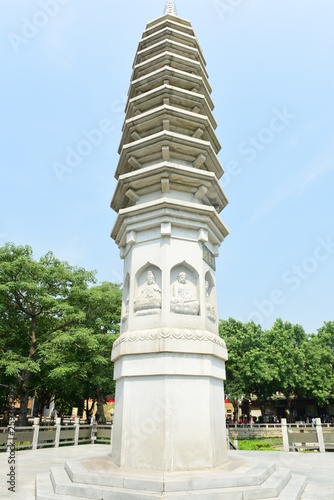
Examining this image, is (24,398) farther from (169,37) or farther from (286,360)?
(286,360)

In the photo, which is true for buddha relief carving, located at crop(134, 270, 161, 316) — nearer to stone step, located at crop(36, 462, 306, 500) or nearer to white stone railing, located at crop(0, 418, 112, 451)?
stone step, located at crop(36, 462, 306, 500)

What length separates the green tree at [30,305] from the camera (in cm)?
2175

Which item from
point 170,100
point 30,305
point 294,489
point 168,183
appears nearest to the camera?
point 294,489

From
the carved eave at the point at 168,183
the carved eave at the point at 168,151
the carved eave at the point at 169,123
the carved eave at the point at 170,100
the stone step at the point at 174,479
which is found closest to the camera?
the stone step at the point at 174,479

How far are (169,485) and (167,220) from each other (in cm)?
583

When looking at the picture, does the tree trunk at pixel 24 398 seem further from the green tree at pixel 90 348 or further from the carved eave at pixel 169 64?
the carved eave at pixel 169 64

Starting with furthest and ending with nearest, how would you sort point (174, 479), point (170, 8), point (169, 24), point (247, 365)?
1. point (247, 365)
2. point (170, 8)
3. point (169, 24)
4. point (174, 479)

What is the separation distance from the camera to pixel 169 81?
11.8m

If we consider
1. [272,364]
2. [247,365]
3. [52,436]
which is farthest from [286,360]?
[52,436]

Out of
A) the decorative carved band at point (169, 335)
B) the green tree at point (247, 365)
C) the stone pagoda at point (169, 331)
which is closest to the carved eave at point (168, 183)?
the stone pagoda at point (169, 331)

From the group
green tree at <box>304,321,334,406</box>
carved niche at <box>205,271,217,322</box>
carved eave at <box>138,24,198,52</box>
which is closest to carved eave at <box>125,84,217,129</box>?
carved eave at <box>138,24,198,52</box>

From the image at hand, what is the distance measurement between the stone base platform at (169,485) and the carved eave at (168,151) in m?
7.86

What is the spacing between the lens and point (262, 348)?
37.2 m

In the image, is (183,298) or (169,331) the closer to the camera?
(169,331)
